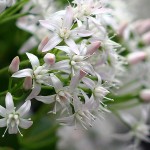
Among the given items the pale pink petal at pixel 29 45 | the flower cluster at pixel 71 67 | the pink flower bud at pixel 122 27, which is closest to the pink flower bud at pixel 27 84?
the flower cluster at pixel 71 67

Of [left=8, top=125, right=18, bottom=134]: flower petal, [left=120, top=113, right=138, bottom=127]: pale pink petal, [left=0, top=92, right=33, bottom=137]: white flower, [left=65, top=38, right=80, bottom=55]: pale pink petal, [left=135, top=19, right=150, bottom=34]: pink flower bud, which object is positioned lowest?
[left=120, top=113, right=138, bottom=127]: pale pink petal

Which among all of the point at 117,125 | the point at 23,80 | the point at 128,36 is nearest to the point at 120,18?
the point at 128,36

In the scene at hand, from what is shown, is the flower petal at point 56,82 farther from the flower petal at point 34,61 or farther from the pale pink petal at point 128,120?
the pale pink petal at point 128,120

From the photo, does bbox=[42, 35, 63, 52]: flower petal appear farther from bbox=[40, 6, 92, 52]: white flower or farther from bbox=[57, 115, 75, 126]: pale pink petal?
bbox=[57, 115, 75, 126]: pale pink petal

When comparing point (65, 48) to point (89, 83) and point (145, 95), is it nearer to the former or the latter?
point (89, 83)

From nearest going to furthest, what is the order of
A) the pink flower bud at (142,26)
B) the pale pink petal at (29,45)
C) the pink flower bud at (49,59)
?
the pink flower bud at (49,59)
the pale pink petal at (29,45)
the pink flower bud at (142,26)

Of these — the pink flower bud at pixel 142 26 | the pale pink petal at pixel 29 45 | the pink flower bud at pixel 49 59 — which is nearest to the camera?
the pink flower bud at pixel 49 59

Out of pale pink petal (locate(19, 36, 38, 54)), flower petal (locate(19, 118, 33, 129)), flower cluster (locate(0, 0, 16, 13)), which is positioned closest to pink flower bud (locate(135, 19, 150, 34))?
pale pink petal (locate(19, 36, 38, 54))

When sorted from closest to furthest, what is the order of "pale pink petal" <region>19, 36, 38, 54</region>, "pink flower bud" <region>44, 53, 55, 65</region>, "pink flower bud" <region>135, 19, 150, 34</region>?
"pink flower bud" <region>44, 53, 55, 65</region>, "pale pink petal" <region>19, 36, 38, 54</region>, "pink flower bud" <region>135, 19, 150, 34</region>
